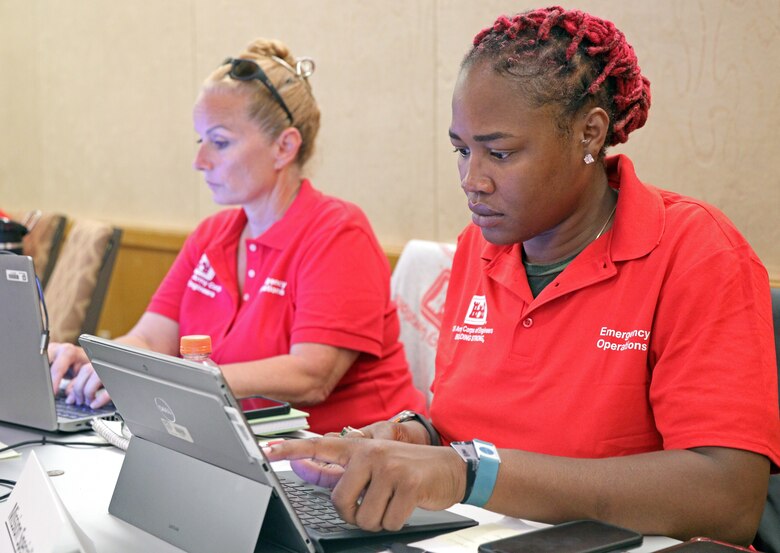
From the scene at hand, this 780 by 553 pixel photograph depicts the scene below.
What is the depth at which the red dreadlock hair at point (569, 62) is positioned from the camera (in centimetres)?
140

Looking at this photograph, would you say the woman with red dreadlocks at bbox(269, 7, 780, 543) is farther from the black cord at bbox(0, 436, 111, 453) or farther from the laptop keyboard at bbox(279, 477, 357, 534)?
the black cord at bbox(0, 436, 111, 453)

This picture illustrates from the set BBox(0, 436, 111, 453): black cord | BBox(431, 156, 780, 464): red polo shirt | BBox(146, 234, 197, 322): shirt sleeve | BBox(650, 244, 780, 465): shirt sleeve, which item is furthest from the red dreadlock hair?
BBox(146, 234, 197, 322): shirt sleeve

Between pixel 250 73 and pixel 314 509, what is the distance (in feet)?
4.60

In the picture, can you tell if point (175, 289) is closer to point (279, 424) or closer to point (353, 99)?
point (279, 424)

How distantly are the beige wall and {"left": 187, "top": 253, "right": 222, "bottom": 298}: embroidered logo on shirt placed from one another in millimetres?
796

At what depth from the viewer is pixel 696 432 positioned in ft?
4.15

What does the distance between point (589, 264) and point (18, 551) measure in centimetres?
88

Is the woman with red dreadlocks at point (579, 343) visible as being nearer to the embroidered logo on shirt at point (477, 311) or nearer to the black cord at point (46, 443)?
the embroidered logo on shirt at point (477, 311)

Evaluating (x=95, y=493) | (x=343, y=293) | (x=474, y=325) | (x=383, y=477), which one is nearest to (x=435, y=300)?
(x=343, y=293)

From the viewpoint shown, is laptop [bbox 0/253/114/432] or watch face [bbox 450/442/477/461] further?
laptop [bbox 0/253/114/432]

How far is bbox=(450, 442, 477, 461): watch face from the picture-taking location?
3.93ft

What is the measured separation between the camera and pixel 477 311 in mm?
1622

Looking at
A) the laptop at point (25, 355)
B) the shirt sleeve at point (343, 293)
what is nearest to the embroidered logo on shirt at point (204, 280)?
the shirt sleeve at point (343, 293)

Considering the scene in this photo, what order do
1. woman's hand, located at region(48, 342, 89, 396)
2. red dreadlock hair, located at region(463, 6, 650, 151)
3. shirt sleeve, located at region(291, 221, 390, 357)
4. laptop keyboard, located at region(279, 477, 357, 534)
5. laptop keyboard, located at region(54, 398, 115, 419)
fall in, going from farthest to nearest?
shirt sleeve, located at region(291, 221, 390, 357), woman's hand, located at region(48, 342, 89, 396), laptop keyboard, located at region(54, 398, 115, 419), red dreadlock hair, located at region(463, 6, 650, 151), laptop keyboard, located at region(279, 477, 357, 534)
